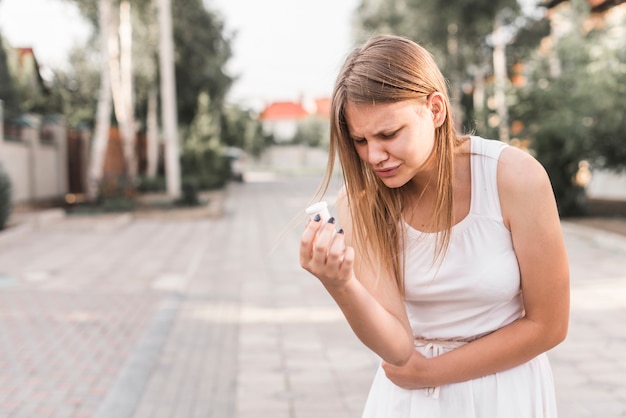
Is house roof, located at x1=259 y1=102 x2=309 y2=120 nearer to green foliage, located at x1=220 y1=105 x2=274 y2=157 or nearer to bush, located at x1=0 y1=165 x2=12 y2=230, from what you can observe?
green foliage, located at x1=220 y1=105 x2=274 y2=157

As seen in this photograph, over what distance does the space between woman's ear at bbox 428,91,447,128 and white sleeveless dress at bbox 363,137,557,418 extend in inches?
4.6

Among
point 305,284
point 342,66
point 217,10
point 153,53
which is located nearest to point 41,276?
point 305,284

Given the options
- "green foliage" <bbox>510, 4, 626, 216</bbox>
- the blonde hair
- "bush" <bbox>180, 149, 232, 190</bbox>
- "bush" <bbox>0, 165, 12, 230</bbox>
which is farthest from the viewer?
"bush" <bbox>180, 149, 232, 190</bbox>

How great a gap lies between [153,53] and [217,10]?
517cm

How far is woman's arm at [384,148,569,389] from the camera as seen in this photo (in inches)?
60.8

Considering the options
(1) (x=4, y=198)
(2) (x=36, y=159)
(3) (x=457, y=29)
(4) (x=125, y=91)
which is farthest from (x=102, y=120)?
(3) (x=457, y=29)

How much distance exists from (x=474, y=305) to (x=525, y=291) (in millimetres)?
A: 124

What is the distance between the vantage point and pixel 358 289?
4.80 feet

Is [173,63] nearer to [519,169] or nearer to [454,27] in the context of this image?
[454,27]

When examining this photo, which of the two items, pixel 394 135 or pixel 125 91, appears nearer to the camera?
pixel 394 135

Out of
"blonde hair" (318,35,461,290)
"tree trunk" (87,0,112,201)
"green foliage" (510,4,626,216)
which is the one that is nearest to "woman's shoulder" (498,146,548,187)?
"blonde hair" (318,35,461,290)

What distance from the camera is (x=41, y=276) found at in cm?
945

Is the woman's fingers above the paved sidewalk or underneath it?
above

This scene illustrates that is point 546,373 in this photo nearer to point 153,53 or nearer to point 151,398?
point 151,398
